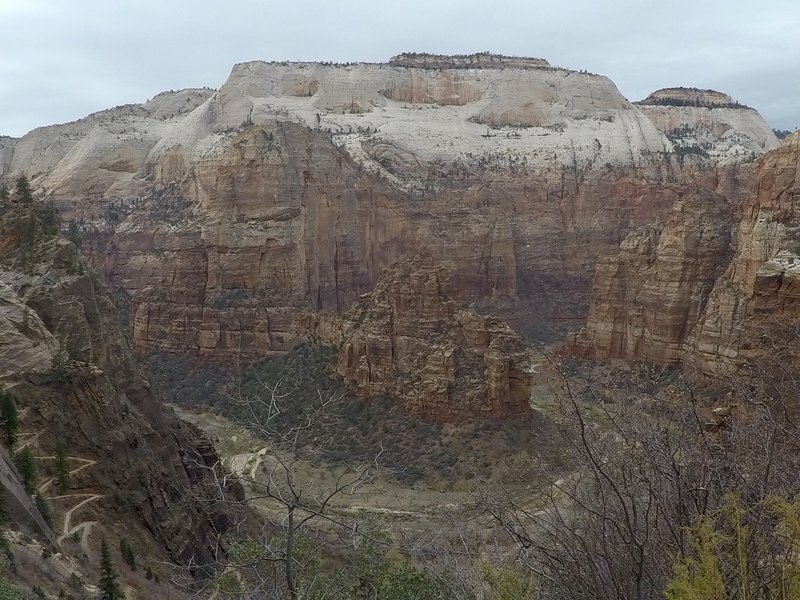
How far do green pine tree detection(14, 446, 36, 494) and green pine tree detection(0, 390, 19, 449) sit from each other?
0.69 m

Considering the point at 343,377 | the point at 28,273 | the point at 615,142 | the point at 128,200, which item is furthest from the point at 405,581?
the point at 615,142

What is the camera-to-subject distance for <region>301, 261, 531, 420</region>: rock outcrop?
3275 centimetres

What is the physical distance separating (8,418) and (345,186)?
4266cm

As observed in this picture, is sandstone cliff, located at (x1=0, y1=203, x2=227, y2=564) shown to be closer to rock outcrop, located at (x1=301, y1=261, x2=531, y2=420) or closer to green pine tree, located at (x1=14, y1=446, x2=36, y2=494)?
green pine tree, located at (x1=14, y1=446, x2=36, y2=494)

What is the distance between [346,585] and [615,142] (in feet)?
291

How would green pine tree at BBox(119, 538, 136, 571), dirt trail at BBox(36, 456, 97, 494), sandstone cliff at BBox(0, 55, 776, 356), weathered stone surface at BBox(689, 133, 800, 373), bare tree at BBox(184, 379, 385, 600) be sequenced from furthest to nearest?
sandstone cliff at BBox(0, 55, 776, 356)
weathered stone surface at BBox(689, 133, 800, 373)
dirt trail at BBox(36, 456, 97, 494)
green pine tree at BBox(119, 538, 136, 571)
bare tree at BBox(184, 379, 385, 600)

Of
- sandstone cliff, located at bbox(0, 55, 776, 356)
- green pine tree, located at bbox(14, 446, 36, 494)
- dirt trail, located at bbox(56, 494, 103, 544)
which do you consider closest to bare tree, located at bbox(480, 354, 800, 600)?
dirt trail, located at bbox(56, 494, 103, 544)

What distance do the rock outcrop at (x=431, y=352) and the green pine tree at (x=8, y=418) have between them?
2061 cm

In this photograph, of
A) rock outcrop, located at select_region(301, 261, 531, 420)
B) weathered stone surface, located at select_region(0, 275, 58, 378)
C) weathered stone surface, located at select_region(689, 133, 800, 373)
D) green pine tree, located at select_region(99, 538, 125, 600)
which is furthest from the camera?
rock outcrop, located at select_region(301, 261, 531, 420)

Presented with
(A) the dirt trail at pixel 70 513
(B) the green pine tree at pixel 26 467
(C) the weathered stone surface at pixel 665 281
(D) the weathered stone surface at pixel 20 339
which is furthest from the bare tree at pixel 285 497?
(C) the weathered stone surface at pixel 665 281

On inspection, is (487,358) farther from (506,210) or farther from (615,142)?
(615,142)

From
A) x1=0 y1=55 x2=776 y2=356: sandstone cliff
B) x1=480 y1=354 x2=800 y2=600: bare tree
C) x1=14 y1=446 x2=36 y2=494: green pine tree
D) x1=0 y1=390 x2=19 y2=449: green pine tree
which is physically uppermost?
x1=0 y1=55 x2=776 y2=356: sandstone cliff

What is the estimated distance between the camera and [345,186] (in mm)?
56656

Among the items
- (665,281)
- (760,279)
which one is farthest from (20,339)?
(665,281)
